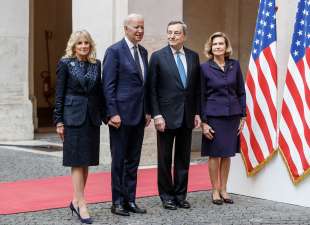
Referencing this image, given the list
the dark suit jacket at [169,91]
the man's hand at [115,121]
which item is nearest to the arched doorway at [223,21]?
the dark suit jacket at [169,91]

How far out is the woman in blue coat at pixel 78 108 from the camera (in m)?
7.36

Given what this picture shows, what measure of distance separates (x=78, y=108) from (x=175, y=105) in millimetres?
1218

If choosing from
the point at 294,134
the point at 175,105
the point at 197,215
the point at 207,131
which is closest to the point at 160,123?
the point at 175,105

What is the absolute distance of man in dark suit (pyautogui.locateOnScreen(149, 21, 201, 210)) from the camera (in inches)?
316

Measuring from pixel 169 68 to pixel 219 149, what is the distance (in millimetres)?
1135

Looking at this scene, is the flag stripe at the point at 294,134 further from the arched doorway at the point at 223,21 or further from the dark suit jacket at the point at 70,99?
the arched doorway at the point at 223,21

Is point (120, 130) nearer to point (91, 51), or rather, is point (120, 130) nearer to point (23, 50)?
point (91, 51)

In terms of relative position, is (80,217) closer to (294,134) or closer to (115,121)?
(115,121)

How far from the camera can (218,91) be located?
8281 mm

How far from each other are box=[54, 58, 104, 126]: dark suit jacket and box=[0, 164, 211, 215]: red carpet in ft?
4.58

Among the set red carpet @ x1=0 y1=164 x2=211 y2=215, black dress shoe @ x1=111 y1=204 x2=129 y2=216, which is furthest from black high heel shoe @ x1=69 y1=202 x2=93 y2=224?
red carpet @ x1=0 y1=164 x2=211 y2=215

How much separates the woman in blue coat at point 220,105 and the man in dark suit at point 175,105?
146 mm

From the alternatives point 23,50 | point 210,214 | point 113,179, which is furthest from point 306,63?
point 23,50

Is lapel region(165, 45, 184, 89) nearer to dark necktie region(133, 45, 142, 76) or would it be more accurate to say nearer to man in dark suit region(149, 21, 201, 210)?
man in dark suit region(149, 21, 201, 210)
